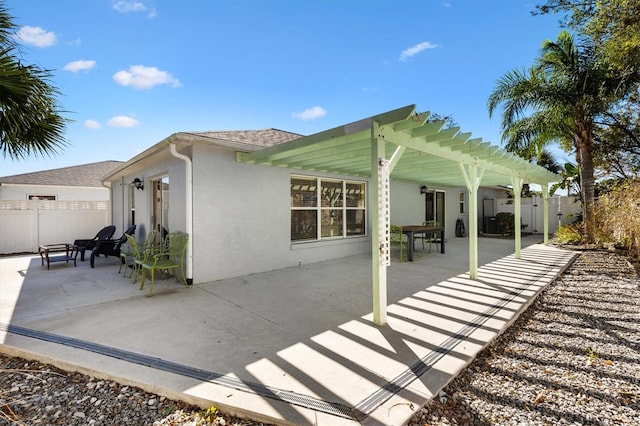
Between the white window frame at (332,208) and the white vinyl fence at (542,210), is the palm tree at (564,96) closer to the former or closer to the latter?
the white vinyl fence at (542,210)

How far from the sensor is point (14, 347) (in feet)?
9.98

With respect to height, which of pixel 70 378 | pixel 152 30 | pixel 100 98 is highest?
pixel 152 30

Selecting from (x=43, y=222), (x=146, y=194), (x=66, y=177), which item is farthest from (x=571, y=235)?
(x=66, y=177)

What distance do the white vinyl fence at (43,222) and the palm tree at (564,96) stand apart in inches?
600

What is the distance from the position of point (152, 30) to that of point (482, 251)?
36.6 ft

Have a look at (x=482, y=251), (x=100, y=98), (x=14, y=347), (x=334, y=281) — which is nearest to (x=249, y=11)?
(x=100, y=98)

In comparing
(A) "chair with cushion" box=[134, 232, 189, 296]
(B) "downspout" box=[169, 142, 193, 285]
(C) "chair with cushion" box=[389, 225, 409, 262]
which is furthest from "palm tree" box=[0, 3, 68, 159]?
(C) "chair with cushion" box=[389, 225, 409, 262]

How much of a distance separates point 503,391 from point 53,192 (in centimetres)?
1863

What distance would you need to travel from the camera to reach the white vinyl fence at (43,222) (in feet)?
32.4

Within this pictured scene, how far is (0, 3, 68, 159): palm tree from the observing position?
3931mm

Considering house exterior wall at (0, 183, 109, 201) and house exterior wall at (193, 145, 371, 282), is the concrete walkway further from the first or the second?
house exterior wall at (0, 183, 109, 201)

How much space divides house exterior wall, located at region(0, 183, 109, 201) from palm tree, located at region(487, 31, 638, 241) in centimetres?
1869

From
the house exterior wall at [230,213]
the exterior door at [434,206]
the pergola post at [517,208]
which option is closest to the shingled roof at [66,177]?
the house exterior wall at [230,213]

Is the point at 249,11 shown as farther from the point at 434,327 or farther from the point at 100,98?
the point at 434,327
